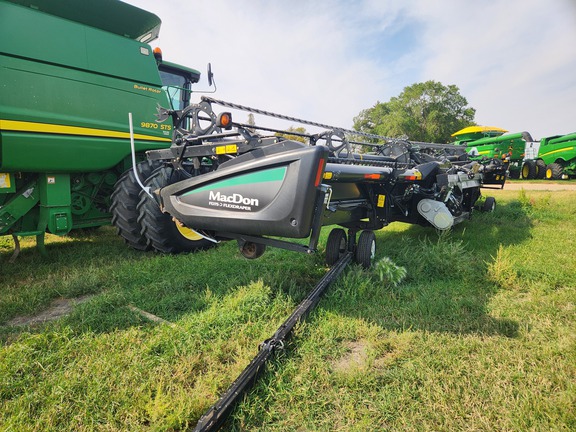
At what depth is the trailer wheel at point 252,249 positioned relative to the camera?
2.74 meters

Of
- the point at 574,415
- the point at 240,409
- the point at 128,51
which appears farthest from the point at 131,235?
the point at 574,415

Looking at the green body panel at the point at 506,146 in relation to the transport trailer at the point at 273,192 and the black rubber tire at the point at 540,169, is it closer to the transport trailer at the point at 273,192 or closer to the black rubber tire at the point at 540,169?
the black rubber tire at the point at 540,169

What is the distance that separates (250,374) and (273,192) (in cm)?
108

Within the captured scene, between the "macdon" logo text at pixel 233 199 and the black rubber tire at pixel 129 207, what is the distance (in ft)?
5.60

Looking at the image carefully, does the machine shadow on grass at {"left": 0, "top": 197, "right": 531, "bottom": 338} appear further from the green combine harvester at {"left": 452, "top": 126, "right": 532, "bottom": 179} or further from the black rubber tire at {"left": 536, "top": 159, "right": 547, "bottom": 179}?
the black rubber tire at {"left": 536, "top": 159, "right": 547, "bottom": 179}

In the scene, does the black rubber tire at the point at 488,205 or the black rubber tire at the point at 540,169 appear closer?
the black rubber tire at the point at 488,205

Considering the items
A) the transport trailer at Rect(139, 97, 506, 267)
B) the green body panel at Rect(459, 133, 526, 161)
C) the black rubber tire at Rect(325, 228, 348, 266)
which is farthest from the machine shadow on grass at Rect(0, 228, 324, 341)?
the green body panel at Rect(459, 133, 526, 161)

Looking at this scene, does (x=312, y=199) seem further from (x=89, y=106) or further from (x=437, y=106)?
(x=437, y=106)

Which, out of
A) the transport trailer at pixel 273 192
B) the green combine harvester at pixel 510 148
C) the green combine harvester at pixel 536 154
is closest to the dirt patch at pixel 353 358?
the transport trailer at pixel 273 192

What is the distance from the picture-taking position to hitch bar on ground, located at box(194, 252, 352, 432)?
1450 millimetres

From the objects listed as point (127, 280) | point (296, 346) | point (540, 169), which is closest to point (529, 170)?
point (540, 169)

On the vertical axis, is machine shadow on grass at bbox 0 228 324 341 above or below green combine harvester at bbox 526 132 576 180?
below

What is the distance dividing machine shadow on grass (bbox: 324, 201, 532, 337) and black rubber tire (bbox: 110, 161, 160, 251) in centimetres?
236

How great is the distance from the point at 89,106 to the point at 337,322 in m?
3.37
